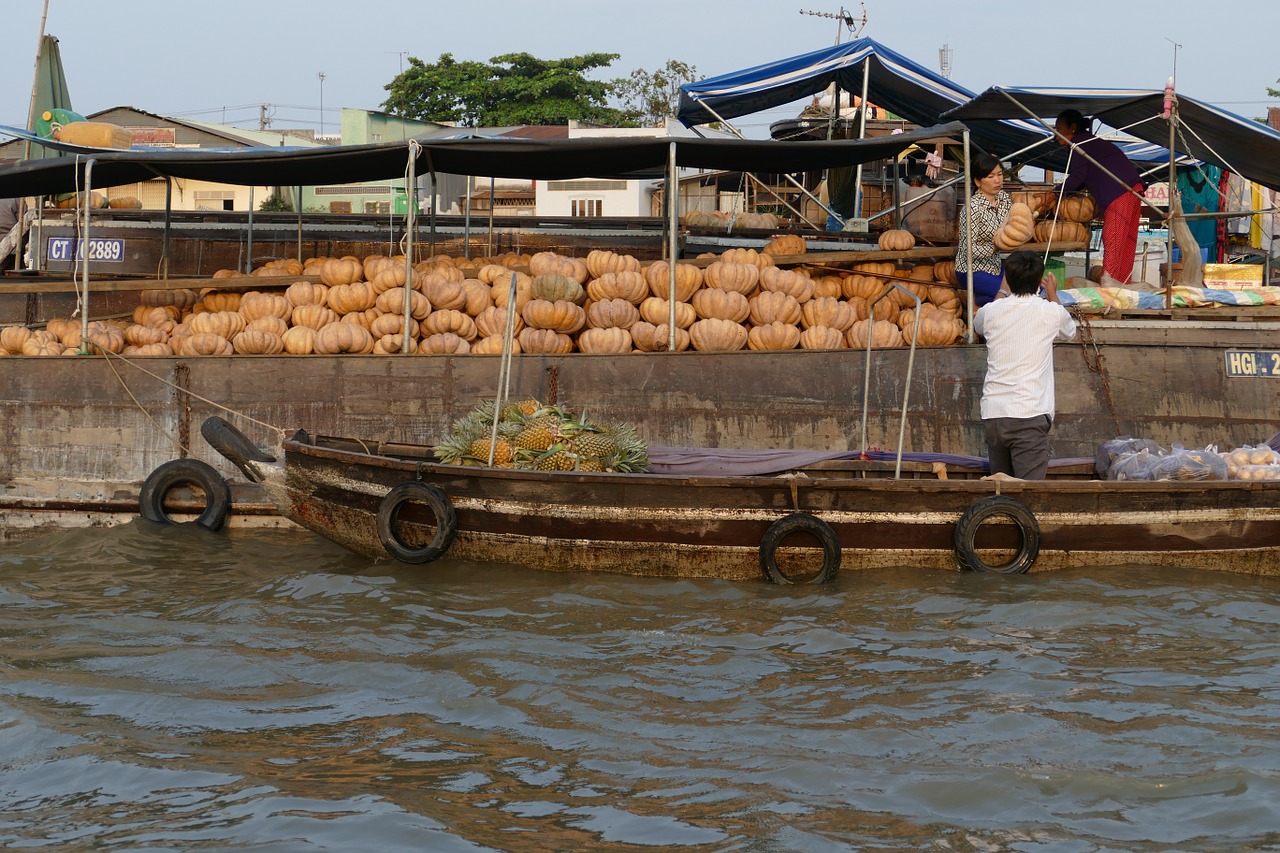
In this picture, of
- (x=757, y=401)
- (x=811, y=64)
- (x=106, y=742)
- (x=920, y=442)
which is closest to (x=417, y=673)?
(x=106, y=742)

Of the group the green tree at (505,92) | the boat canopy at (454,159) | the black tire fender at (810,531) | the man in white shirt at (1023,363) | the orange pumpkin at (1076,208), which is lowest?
the black tire fender at (810,531)

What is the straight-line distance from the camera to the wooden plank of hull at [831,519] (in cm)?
802

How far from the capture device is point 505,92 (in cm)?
4059

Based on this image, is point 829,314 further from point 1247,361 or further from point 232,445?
point 232,445

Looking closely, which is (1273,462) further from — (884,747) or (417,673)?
(417,673)

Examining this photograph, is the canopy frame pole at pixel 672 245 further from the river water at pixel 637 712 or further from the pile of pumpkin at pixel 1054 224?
the pile of pumpkin at pixel 1054 224

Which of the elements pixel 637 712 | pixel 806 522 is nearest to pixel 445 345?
pixel 806 522

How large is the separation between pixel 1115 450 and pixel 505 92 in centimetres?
3460

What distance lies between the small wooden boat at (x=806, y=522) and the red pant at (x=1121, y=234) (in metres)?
3.30

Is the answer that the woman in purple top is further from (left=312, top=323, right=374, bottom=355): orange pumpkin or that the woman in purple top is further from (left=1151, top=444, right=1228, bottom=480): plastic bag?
(left=312, top=323, right=374, bottom=355): orange pumpkin

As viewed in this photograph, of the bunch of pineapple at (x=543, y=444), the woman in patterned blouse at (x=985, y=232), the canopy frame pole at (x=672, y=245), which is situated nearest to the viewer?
the bunch of pineapple at (x=543, y=444)

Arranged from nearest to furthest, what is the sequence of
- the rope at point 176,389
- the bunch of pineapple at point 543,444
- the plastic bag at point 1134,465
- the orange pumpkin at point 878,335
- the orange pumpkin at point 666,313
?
1. the plastic bag at point 1134,465
2. the bunch of pineapple at point 543,444
3. the orange pumpkin at point 878,335
4. the rope at point 176,389
5. the orange pumpkin at point 666,313

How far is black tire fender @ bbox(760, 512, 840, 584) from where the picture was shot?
800 centimetres

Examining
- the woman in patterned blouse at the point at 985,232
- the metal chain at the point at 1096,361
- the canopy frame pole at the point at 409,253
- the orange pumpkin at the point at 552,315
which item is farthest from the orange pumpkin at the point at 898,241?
the canopy frame pole at the point at 409,253
